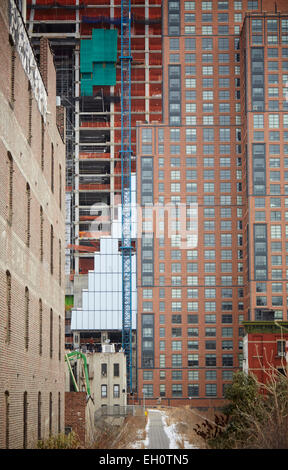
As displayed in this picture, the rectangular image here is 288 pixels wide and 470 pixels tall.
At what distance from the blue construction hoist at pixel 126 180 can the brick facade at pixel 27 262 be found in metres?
93.6

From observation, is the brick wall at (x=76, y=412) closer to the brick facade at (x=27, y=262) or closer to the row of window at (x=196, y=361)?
the brick facade at (x=27, y=262)

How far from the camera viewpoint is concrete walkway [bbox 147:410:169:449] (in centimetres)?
6588

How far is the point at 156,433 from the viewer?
81375 millimetres

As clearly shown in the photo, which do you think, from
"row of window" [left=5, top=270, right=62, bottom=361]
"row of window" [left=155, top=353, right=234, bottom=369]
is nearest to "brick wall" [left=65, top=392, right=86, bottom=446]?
"row of window" [left=5, top=270, right=62, bottom=361]

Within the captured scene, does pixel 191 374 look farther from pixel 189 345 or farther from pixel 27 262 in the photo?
pixel 27 262

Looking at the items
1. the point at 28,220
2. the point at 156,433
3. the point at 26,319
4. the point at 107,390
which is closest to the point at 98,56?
the point at 107,390

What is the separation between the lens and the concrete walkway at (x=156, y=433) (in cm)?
6588

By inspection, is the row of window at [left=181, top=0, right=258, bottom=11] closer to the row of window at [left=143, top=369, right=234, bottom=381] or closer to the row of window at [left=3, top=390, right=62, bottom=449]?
the row of window at [left=143, top=369, right=234, bottom=381]

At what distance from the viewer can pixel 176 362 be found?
131250 mm

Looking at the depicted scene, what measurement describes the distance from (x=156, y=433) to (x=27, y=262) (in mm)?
54614

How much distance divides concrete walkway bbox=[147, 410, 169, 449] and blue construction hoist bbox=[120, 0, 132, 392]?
22.0 metres

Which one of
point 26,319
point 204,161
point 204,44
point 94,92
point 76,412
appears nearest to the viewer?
point 26,319

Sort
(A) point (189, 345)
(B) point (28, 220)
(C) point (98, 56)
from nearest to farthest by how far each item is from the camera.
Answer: (B) point (28, 220) → (A) point (189, 345) → (C) point (98, 56)
